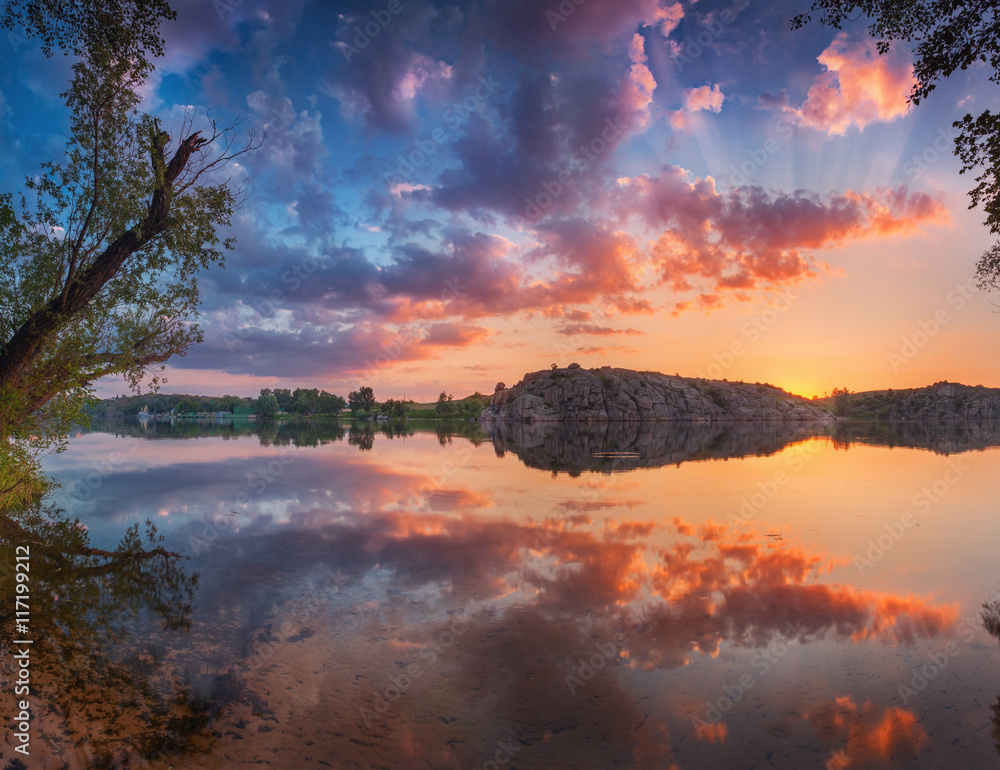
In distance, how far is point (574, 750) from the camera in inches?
245

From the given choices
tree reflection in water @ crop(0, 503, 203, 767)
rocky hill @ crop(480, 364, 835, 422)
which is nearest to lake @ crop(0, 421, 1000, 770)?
tree reflection in water @ crop(0, 503, 203, 767)

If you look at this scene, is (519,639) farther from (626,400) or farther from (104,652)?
(626,400)

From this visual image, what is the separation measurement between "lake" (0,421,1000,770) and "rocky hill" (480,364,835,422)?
133 metres

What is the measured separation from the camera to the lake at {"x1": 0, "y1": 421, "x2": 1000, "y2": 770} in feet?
20.9

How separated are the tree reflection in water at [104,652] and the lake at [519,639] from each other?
Result: 1.8 inches

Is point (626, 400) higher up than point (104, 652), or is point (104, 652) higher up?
point (626, 400)

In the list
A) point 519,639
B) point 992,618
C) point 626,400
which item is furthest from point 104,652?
point 626,400

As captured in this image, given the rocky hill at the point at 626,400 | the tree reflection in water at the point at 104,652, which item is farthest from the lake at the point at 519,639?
the rocky hill at the point at 626,400

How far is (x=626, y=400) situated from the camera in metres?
159

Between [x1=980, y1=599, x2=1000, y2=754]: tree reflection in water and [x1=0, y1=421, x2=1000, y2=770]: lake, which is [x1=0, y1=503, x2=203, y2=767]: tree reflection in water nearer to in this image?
[x1=0, y1=421, x2=1000, y2=770]: lake

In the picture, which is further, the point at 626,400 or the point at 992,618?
the point at 626,400

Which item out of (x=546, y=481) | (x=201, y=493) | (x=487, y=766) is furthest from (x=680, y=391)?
(x=487, y=766)

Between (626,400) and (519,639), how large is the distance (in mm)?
155476

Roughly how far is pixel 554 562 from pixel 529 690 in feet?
21.5
